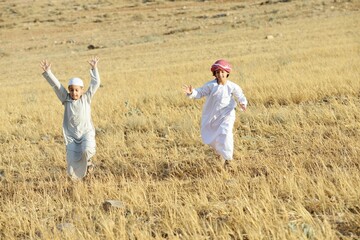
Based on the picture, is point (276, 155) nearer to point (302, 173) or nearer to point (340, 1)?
point (302, 173)

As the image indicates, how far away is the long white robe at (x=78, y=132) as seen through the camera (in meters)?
6.63

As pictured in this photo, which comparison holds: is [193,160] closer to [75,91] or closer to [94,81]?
[94,81]

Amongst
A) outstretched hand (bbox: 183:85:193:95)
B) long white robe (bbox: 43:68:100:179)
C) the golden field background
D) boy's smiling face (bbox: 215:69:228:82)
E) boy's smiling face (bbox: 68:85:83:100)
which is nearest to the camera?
the golden field background

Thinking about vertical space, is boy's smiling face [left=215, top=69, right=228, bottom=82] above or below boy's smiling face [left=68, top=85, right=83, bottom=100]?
above

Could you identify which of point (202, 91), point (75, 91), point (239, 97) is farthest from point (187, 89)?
point (75, 91)

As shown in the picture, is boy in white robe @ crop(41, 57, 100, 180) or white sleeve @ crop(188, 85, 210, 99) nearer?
boy in white robe @ crop(41, 57, 100, 180)

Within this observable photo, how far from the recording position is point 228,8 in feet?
170

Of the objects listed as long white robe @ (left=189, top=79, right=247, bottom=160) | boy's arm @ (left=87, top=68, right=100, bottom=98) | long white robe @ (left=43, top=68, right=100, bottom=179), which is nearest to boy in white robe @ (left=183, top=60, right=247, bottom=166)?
long white robe @ (left=189, top=79, right=247, bottom=160)

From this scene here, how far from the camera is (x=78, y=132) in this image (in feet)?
22.3

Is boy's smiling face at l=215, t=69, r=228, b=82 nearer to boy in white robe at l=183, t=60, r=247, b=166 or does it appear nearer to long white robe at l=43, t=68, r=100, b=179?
boy in white robe at l=183, t=60, r=247, b=166

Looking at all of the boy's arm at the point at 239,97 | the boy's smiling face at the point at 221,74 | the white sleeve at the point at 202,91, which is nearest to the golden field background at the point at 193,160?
the boy's arm at the point at 239,97

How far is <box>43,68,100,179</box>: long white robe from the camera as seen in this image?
21.8 feet

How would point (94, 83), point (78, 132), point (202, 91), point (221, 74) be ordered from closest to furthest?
point (78, 132)
point (94, 83)
point (221, 74)
point (202, 91)

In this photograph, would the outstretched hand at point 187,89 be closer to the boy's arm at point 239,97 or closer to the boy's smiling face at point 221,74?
the boy's smiling face at point 221,74
